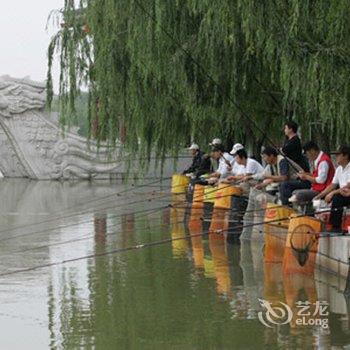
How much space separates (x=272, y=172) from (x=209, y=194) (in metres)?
2.73

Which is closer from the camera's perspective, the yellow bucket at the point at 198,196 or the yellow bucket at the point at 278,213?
the yellow bucket at the point at 278,213

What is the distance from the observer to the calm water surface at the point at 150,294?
808 centimetres

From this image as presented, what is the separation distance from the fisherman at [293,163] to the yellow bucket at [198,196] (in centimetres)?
485

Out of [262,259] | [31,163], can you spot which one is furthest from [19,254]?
[31,163]

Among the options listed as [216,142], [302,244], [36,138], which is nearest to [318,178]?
[302,244]

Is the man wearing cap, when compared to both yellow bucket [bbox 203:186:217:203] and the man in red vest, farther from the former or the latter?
the man in red vest

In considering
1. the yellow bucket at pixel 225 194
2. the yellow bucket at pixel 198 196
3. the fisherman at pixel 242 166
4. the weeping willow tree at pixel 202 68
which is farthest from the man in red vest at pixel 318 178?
the yellow bucket at pixel 198 196

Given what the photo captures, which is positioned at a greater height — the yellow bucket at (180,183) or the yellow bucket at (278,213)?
the yellow bucket at (278,213)

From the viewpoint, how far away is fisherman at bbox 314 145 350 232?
34.7 feet

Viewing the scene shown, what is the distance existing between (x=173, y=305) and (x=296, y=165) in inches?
145

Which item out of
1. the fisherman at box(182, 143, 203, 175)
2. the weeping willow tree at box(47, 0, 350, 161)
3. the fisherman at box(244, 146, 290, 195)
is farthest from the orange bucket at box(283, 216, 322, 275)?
the fisherman at box(182, 143, 203, 175)

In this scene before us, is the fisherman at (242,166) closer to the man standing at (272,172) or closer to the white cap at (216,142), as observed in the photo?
the man standing at (272,172)

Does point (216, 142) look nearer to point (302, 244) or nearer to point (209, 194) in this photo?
point (209, 194)

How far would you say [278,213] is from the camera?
12.3 metres
